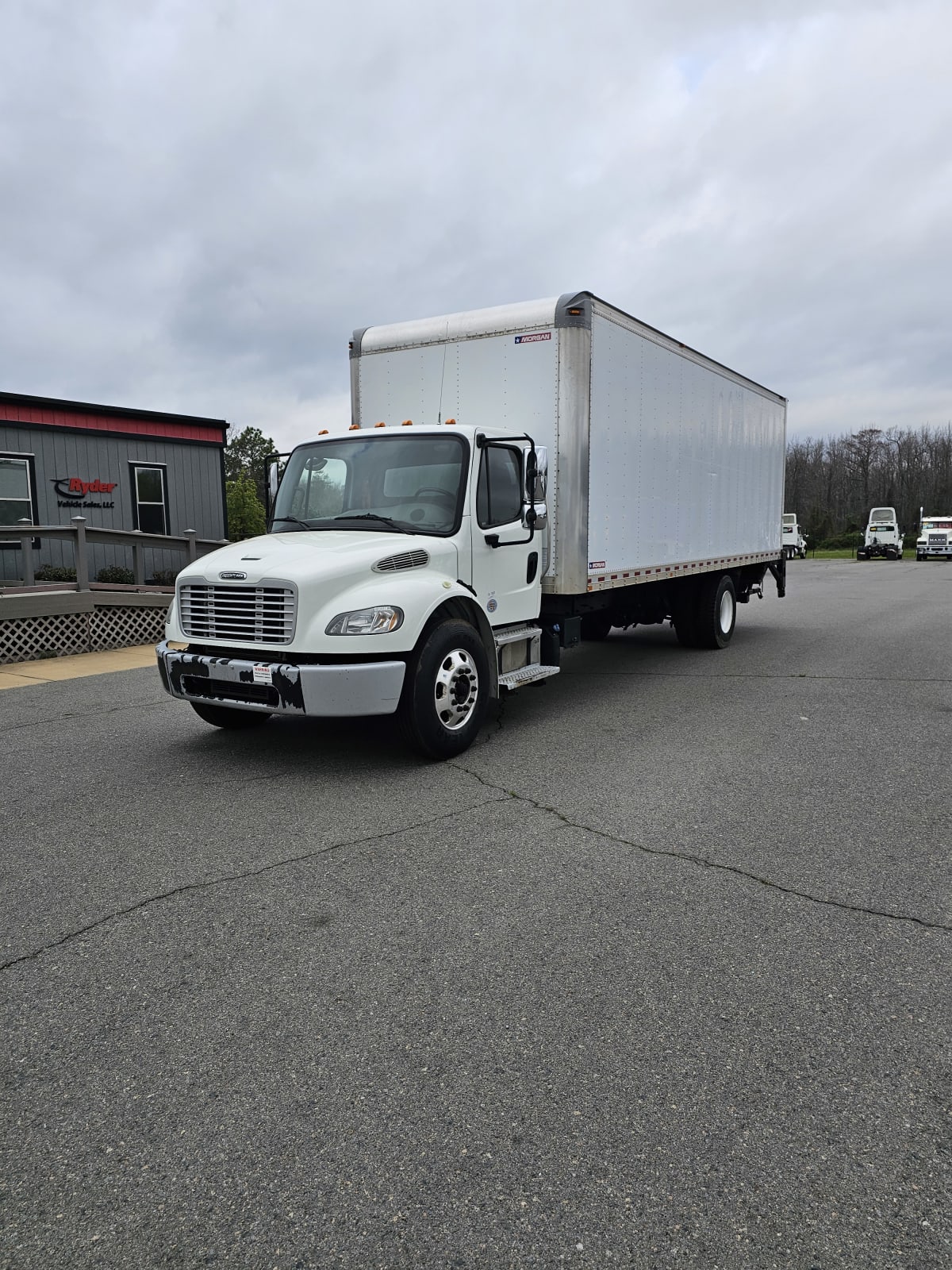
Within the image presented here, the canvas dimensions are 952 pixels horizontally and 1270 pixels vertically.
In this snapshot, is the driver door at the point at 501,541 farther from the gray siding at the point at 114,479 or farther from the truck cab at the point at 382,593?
the gray siding at the point at 114,479

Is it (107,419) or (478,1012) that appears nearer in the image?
(478,1012)

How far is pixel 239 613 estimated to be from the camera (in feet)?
20.1

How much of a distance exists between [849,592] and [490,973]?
2144cm

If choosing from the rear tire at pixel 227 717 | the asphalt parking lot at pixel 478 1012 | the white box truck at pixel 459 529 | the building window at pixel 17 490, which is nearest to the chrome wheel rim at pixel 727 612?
the white box truck at pixel 459 529

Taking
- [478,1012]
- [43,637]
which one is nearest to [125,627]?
[43,637]

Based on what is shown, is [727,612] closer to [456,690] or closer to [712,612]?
[712,612]

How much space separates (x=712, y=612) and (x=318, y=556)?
6930 millimetres

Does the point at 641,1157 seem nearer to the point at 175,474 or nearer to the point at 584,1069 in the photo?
the point at 584,1069

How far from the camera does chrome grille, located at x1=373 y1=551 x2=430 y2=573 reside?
6199 millimetres

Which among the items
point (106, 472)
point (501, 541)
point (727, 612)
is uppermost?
point (106, 472)

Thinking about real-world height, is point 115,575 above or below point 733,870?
above

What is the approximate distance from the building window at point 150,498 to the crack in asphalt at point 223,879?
16.7 m

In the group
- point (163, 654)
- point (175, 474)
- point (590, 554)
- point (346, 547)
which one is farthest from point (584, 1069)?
point (175, 474)

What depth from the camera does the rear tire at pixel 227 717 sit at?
721cm
